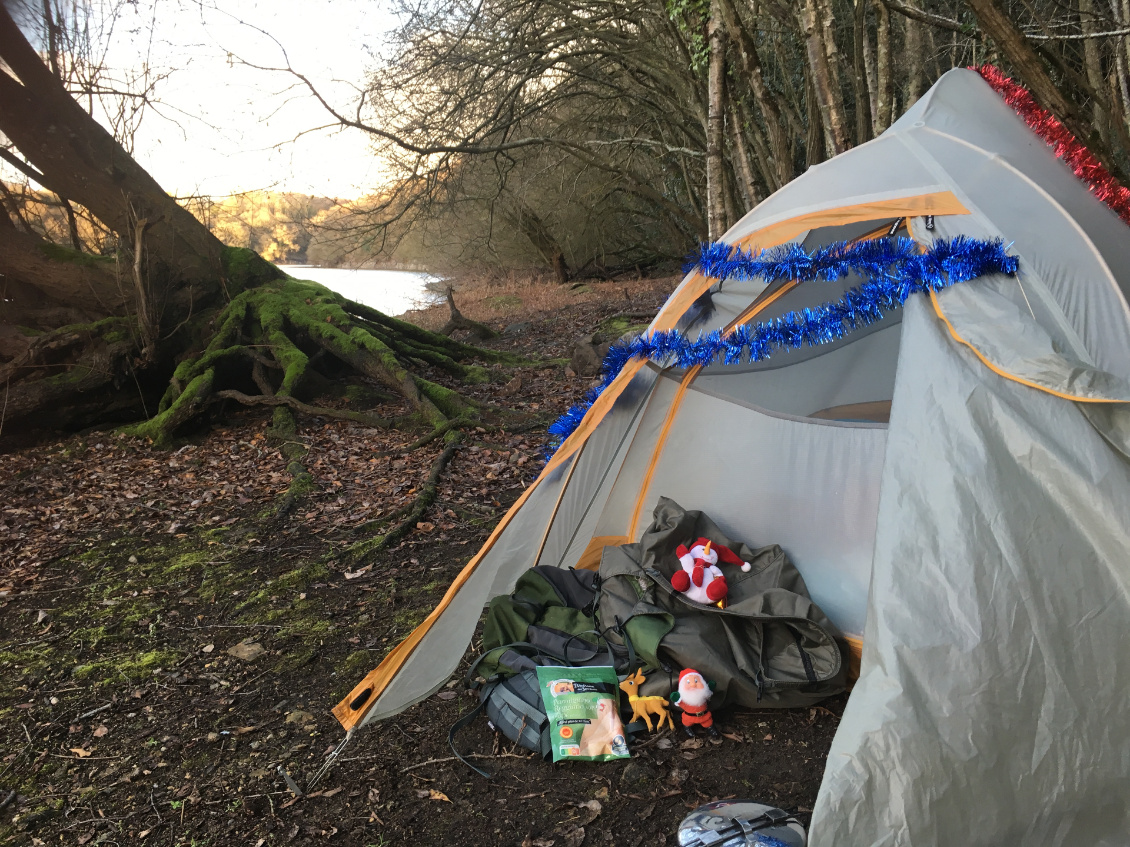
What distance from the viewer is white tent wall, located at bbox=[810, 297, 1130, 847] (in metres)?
1.77

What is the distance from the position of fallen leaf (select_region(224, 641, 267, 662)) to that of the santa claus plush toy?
6.18 ft

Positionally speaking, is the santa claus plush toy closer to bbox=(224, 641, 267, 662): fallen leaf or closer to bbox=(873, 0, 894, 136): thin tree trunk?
bbox=(224, 641, 267, 662): fallen leaf

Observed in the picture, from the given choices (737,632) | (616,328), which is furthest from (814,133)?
(737,632)

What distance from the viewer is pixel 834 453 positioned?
10.4ft

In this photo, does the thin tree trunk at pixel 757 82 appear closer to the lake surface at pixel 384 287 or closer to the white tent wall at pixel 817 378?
the white tent wall at pixel 817 378

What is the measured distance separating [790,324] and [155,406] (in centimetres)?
632

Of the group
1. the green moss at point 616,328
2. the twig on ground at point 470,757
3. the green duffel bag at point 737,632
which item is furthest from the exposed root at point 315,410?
the twig on ground at point 470,757

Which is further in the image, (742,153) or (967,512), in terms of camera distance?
(742,153)

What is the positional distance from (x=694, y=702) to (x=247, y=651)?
201 centimetres

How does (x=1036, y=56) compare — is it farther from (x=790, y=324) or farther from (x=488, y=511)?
(x=488, y=511)

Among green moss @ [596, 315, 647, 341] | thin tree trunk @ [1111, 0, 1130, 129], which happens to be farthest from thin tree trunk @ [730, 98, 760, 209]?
thin tree trunk @ [1111, 0, 1130, 129]

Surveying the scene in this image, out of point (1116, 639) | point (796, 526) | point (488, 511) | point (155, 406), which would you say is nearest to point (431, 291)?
point (155, 406)

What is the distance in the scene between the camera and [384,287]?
24656mm

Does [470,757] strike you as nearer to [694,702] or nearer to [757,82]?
[694,702]
